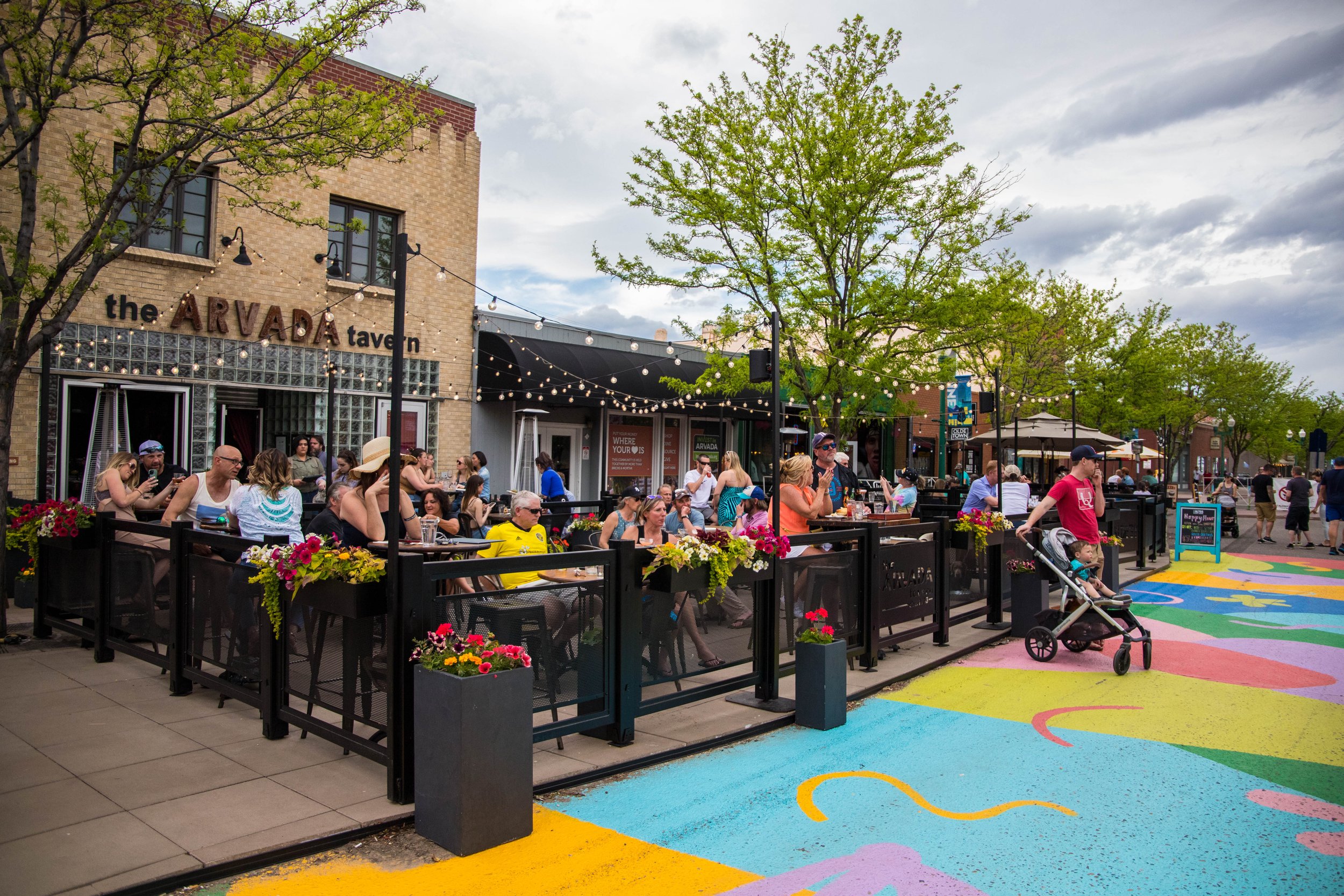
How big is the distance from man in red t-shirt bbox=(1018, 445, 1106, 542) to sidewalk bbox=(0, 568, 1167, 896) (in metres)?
2.86

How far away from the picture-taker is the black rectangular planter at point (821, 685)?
591cm

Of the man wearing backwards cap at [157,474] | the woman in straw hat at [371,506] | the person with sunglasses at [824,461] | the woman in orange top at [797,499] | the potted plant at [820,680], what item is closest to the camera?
the woman in straw hat at [371,506]

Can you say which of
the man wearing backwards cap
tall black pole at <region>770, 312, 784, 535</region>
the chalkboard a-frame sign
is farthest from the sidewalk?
the chalkboard a-frame sign

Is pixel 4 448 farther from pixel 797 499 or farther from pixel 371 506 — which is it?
pixel 797 499

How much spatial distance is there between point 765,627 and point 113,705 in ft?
15.1

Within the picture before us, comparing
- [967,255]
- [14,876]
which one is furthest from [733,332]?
[14,876]

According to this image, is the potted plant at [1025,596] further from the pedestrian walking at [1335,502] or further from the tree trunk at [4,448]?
the pedestrian walking at [1335,502]

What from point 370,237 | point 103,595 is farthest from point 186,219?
point 103,595

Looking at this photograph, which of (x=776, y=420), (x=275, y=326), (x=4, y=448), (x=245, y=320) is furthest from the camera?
(x=275, y=326)

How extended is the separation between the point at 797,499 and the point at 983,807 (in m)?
3.53

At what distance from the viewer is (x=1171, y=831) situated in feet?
13.9

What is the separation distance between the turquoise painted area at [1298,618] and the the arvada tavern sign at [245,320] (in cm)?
1364

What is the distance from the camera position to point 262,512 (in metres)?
7.14

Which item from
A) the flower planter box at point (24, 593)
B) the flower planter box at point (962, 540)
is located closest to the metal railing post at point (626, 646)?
the flower planter box at point (962, 540)
